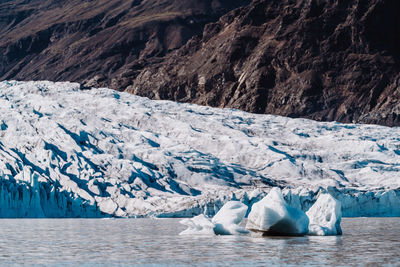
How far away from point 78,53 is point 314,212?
15746 centimetres

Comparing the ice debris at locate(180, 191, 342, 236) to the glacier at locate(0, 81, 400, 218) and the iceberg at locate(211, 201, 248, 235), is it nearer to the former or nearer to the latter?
the iceberg at locate(211, 201, 248, 235)

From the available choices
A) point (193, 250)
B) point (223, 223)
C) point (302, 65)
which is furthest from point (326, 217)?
point (302, 65)

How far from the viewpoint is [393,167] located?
5094 centimetres

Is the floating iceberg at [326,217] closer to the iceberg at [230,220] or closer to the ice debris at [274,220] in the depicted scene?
the ice debris at [274,220]

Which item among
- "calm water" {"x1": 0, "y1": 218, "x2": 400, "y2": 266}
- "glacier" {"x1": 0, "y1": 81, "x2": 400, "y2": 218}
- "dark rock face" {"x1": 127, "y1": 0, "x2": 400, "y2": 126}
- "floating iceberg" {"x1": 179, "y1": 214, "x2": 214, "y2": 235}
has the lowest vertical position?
"calm water" {"x1": 0, "y1": 218, "x2": 400, "y2": 266}

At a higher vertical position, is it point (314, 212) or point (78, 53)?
point (78, 53)

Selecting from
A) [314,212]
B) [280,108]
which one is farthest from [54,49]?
[314,212]

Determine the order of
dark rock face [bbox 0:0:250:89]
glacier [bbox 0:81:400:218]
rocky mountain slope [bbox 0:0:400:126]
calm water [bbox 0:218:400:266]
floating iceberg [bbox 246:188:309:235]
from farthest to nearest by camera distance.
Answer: dark rock face [bbox 0:0:250:89]
rocky mountain slope [bbox 0:0:400:126]
glacier [bbox 0:81:400:218]
floating iceberg [bbox 246:188:309:235]
calm water [bbox 0:218:400:266]

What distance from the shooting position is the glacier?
127ft

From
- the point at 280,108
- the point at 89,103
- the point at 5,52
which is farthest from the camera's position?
the point at 5,52

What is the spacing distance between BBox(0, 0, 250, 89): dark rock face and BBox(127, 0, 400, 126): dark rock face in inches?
1021

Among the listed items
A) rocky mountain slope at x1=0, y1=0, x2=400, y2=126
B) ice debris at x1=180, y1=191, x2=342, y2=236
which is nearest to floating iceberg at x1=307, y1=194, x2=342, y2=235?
ice debris at x1=180, y1=191, x2=342, y2=236

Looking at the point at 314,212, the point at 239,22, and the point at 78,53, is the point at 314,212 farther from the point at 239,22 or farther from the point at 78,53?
the point at 78,53

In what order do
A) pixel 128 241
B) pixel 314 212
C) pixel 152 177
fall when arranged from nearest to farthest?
1. pixel 128 241
2. pixel 314 212
3. pixel 152 177
